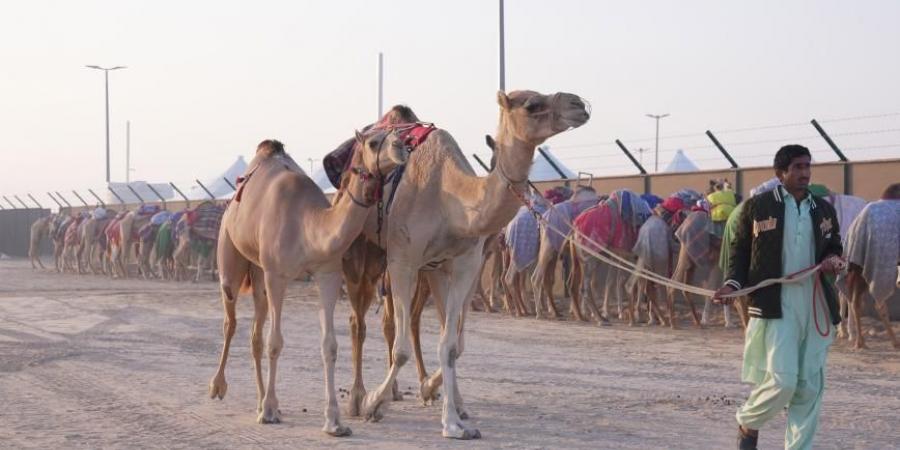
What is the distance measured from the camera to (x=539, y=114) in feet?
25.2

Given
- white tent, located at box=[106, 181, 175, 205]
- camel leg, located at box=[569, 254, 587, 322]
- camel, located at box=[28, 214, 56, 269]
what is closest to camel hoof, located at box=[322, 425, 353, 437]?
camel leg, located at box=[569, 254, 587, 322]

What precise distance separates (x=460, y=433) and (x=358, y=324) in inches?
66.3

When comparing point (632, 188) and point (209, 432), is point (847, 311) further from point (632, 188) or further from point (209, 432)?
point (209, 432)

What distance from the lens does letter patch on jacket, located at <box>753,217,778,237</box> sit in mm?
6785

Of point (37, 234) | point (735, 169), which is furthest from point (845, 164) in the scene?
point (37, 234)

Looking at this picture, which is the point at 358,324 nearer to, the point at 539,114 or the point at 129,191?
the point at 539,114

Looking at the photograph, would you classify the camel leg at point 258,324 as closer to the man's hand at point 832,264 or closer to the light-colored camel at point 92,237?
the man's hand at point 832,264

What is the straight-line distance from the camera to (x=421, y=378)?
9.92 meters

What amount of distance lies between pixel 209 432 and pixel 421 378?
208cm

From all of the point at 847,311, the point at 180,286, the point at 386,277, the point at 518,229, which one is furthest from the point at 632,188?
the point at 386,277

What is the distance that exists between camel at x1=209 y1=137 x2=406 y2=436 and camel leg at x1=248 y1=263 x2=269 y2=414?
0.03 ft

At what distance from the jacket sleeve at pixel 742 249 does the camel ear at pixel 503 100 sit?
1.70 metres

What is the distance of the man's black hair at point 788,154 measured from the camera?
6818 mm

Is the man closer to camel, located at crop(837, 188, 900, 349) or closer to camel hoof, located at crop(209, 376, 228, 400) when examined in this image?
camel hoof, located at crop(209, 376, 228, 400)
